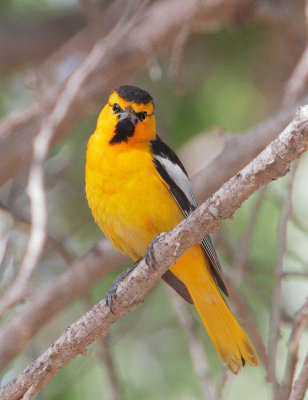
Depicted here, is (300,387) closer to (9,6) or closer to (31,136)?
(31,136)

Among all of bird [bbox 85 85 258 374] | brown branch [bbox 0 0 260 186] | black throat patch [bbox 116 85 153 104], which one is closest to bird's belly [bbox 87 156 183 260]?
bird [bbox 85 85 258 374]

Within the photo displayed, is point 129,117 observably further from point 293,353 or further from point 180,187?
point 293,353

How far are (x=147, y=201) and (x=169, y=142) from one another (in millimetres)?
1581

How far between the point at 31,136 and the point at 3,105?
3.12ft

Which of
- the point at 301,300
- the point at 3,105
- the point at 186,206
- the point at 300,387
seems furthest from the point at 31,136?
the point at 300,387

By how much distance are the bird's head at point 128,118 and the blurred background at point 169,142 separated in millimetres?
225

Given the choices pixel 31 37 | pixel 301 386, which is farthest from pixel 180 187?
pixel 31 37

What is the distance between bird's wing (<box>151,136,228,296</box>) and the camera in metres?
3.43

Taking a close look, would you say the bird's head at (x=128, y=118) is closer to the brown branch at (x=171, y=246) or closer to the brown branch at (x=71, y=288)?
the brown branch at (x=71, y=288)

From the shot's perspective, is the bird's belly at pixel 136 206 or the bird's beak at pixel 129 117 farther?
the bird's beak at pixel 129 117

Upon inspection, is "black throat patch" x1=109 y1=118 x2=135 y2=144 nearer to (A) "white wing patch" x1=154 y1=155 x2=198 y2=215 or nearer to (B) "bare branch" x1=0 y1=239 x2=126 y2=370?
(A) "white wing patch" x1=154 y1=155 x2=198 y2=215

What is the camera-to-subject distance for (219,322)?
144 inches

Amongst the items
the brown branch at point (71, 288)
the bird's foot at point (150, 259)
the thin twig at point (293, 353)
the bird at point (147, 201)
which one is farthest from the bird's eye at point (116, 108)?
the thin twig at point (293, 353)

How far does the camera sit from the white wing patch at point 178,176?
137 inches
